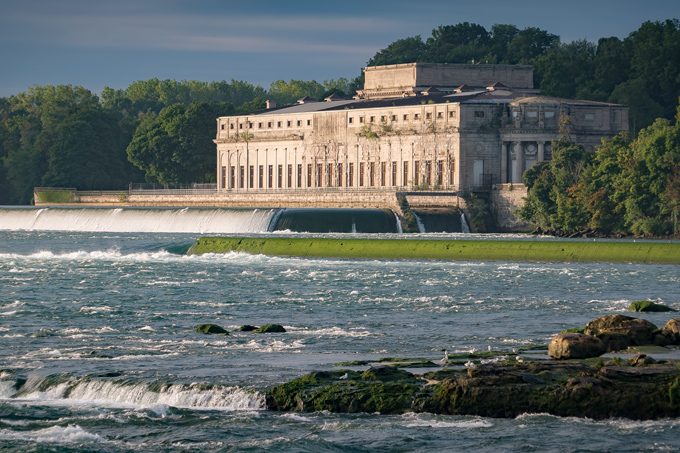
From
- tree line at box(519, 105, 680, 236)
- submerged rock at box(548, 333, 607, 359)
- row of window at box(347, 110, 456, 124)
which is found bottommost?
submerged rock at box(548, 333, 607, 359)

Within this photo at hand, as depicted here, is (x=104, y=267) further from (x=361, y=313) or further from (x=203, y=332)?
(x=203, y=332)

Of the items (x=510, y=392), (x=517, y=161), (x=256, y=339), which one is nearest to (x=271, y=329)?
(x=256, y=339)

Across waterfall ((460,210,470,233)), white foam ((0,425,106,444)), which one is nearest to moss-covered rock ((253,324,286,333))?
white foam ((0,425,106,444))

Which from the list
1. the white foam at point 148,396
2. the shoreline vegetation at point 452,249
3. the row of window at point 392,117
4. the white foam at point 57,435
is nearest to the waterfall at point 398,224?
the row of window at point 392,117

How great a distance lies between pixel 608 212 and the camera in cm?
14538

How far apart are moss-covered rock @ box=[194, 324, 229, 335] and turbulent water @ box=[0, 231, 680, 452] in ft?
1.59

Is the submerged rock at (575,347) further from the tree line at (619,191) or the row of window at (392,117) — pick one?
the row of window at (392,117)

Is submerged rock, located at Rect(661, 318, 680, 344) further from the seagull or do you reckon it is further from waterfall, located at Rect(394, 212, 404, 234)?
waterfall, located at Rect(394, 212, 404, 234)

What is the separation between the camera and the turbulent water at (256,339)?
45281mm

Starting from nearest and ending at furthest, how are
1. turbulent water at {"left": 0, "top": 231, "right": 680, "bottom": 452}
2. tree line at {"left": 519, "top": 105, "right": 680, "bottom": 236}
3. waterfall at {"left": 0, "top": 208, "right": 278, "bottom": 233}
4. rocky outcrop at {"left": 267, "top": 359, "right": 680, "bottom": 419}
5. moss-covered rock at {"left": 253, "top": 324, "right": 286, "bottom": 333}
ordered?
turbulent water at {"left": 0, "top": 231, "right": 680, "bottom": 452} < rocky outcrop at {"left": 267, "top": 359, "right": 680, "bottom": 419} < moss-covered rock at {"left": 253, "top": 324, "right": 286, "bottom": 333} < tree line at {"left": 519, "top": 105, "right": 680, "bottom": 236} < waterfall at {"left": 0, "top": 208, "right": 278, "bottom": 233}

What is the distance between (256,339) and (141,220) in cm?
10846

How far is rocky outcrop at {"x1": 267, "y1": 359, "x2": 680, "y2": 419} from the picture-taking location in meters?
46.3

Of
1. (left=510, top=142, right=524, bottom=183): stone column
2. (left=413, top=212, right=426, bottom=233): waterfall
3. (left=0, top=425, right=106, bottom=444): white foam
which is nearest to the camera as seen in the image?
(left=0, top=425, right=106, bottom=444): white foam

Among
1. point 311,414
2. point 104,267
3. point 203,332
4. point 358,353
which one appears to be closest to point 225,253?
point 104,267
